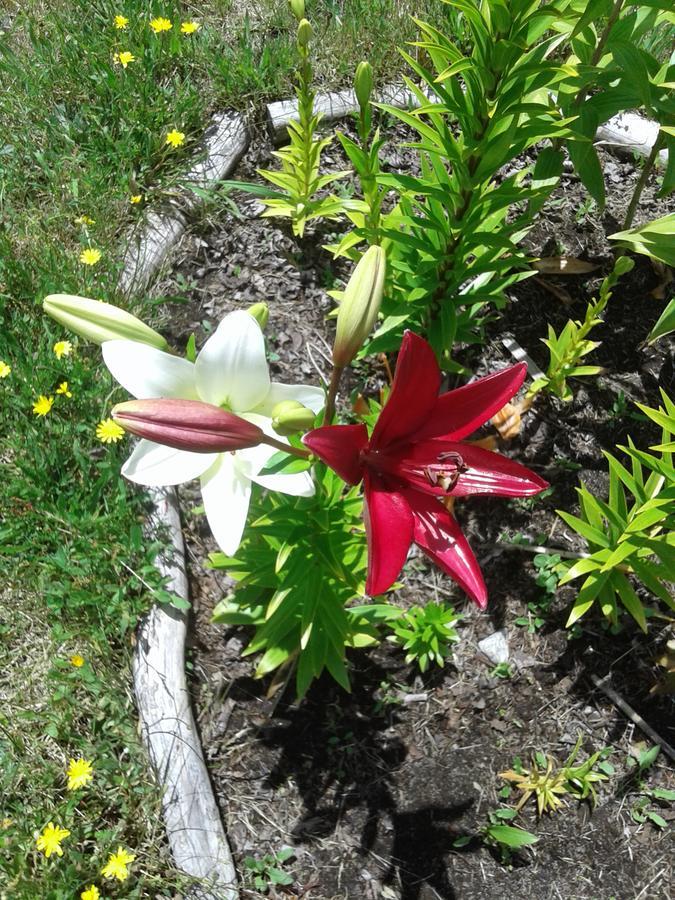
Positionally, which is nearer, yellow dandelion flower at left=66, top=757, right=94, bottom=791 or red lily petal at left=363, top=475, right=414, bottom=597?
red lily petal at left=363, top=475, right=414, bottom=597

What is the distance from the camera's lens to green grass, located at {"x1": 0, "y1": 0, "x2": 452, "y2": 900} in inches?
75.5

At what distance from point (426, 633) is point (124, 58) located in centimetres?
218

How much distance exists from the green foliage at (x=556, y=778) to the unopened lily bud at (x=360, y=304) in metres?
1.30

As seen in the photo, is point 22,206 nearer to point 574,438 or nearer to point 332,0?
point 332,0

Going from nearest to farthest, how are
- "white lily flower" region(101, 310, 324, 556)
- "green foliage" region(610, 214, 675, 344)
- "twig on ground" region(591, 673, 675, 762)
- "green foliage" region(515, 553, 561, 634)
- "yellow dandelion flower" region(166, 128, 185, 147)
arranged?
"white lily flower" region(101, 310, 324, 556), "green foliage" region(610, 214, 675, 344), "twig on ground" region(591, 673, 675, 762), "green foliage" region(515, 553, 561, 634), "yellow dandelion flower" region(166, 128, 185, 147)

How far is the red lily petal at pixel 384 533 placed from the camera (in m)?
1.07

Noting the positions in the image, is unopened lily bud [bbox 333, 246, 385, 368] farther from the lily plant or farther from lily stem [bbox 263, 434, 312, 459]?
lily stem [bbox 263, 434, 312, 459]

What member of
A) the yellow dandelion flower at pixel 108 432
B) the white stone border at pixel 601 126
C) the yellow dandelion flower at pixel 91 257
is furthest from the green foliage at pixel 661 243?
the yellow dandelion flower at pixel 91 257

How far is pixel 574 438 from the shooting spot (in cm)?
240

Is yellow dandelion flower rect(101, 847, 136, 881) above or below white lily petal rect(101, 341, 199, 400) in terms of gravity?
below

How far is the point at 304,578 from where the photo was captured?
176cm

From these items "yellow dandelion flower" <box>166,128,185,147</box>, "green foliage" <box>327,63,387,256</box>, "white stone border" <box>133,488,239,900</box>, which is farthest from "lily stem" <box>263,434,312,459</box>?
"yellow dandelion flower" <box>166,128,185,147</box>

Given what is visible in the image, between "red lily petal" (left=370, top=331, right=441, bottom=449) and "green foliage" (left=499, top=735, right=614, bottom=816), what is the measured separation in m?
1.16

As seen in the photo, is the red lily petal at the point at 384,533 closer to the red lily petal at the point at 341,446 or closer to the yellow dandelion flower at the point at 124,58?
the red lily petal at the point at 341,446
